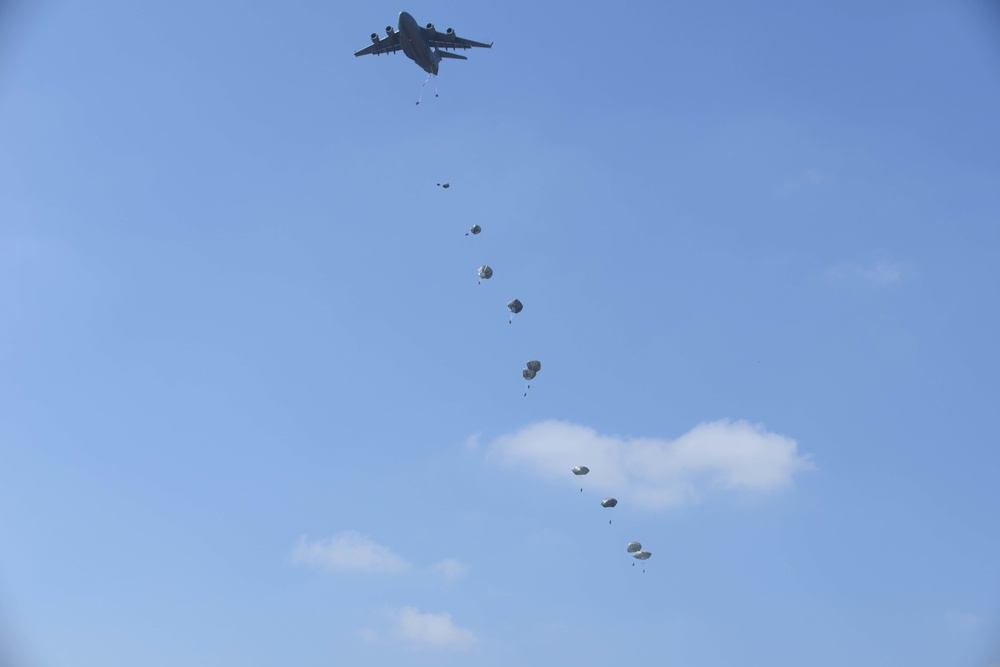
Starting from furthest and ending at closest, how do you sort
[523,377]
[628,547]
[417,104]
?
1. [628,547]
2. [523,377]
3. [417,104]

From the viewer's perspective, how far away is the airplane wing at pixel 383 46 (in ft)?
375

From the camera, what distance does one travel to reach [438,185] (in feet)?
330

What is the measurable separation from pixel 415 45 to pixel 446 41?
6.23m

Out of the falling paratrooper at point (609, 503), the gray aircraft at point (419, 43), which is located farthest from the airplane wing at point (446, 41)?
the falling paratrooper at point (609, 503)

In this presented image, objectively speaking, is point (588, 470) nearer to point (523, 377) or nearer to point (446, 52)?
point (523, 377)

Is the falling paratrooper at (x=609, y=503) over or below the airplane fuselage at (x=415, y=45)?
below

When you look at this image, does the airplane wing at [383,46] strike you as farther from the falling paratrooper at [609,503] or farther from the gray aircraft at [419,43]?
the falling paratrooper at [609,503]

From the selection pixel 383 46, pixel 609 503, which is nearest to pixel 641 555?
pixel 609 503

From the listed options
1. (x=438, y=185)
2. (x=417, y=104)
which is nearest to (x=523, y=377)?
(x=438, y=185)

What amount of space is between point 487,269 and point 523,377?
1388 centimetres

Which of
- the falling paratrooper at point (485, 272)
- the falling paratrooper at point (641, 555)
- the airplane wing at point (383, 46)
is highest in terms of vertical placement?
the airplane wing at point (383, 46)

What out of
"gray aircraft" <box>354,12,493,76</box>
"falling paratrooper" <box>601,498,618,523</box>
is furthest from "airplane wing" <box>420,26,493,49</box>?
"falling paratrooper" <box>601,498,618,523</box>

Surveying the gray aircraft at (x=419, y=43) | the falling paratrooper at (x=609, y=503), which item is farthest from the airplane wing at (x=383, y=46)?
the falling paratrooper at (x=609, y=503)

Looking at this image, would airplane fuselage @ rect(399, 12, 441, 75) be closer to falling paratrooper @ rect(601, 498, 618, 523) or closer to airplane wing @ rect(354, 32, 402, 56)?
airplane wing @ rect(354, 32, 402, 56)
